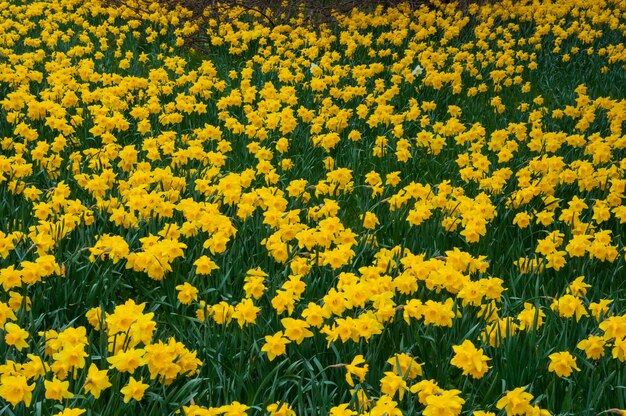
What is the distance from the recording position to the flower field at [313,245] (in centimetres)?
243

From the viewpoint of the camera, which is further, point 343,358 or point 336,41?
point 336,41

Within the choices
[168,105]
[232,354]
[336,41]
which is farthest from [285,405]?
[336,41]

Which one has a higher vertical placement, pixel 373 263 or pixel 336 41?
pixel 336 41

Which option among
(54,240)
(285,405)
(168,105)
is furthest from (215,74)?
(285,405)

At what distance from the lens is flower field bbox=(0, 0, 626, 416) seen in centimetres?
243

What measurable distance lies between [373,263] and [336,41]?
18.4 ft

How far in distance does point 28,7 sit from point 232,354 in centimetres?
787

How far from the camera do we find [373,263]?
3312mm

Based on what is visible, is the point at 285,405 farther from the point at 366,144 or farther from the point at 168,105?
the point at 168,105

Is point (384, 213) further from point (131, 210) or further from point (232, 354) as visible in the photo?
point (232, 354)

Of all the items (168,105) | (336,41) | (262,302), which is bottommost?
(262,302)

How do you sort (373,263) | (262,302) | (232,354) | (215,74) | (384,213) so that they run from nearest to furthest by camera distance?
(232,354) < (262,302) < (373,263) < (384,213) < (215,74)

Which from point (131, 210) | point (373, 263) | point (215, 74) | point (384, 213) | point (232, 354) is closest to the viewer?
point (232, 354)

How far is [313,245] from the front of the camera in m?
3.40
